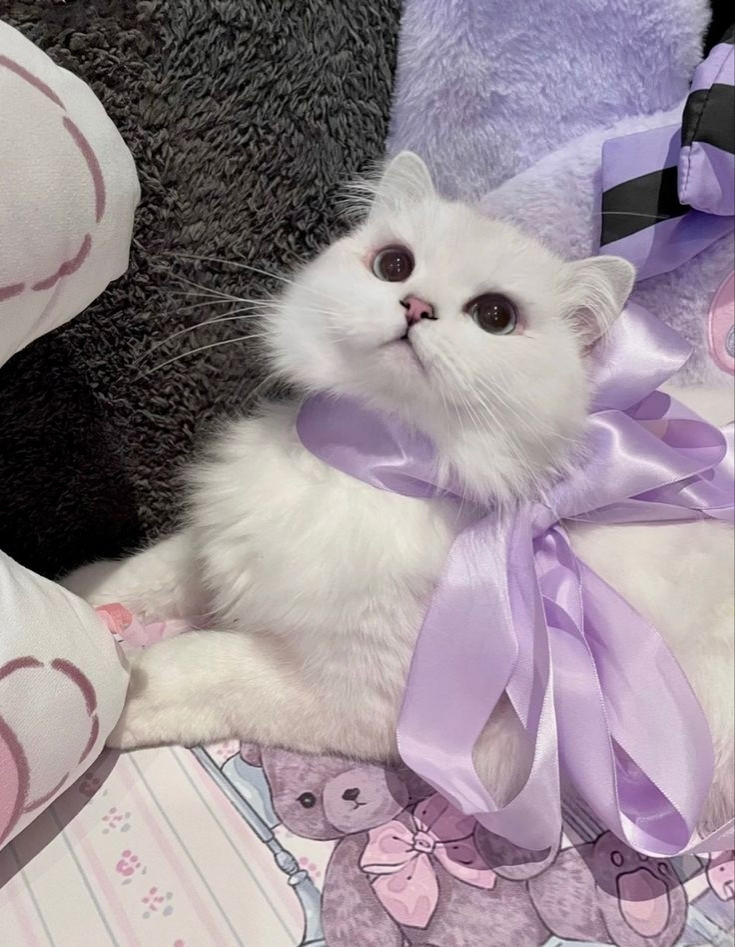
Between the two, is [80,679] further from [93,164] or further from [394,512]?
[93,164]

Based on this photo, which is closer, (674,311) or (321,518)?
(321,518)

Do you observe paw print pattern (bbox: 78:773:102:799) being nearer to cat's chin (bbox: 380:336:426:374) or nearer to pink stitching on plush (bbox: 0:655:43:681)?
pink stitching on plush (bbox: 0:655:43:681)

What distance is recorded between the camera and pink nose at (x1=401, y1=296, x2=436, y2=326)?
0.77 metres

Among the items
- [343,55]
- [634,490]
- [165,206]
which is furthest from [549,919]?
[343,55]

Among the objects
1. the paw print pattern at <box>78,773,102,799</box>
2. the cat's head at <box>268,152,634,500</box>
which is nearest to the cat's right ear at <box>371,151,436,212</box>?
the cat's head at <box>268,152,634,500</box>

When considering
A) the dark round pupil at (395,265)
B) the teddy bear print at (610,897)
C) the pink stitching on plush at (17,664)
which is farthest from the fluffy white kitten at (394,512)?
the pink stitching on plush at (17,664)

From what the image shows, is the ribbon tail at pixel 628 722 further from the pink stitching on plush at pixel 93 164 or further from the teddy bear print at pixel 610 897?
the pink stitching on plush at pixel 93 164

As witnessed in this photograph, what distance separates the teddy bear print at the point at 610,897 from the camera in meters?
0.84

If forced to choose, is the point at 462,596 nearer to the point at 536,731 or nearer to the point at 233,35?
the point at 536,731

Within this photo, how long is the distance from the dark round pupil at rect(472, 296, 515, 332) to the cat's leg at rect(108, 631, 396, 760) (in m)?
0.44

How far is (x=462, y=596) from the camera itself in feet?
2.74

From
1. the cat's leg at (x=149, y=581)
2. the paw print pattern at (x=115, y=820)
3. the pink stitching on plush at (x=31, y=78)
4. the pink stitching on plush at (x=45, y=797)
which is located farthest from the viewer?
the cat's leg at (x=149, y=581)

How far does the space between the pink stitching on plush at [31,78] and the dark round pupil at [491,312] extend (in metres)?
0.44

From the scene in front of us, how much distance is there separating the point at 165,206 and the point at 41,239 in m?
0.33
